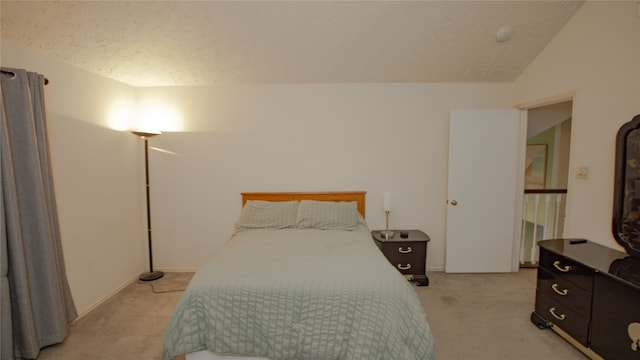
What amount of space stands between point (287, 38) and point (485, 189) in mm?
2649

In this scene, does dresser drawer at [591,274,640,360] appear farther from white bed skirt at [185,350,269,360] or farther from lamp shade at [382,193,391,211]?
white bed skirt at [185,350,269,360]

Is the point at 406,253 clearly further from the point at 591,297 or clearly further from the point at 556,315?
the point at 591,297

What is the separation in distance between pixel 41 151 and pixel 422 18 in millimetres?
3082

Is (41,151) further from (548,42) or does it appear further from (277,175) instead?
(548,42)

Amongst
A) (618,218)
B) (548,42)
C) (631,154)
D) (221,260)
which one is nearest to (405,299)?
(221,260)

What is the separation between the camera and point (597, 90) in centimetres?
223

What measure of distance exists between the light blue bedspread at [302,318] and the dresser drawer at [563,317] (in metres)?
1.12

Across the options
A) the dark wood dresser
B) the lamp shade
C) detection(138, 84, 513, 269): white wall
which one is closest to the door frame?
detection(138, 84, 513, 269): white wall

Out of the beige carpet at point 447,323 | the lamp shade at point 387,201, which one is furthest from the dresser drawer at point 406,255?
the lamp shade at point 387,201

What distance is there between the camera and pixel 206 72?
302 centimetres

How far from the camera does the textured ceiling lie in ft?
7.25

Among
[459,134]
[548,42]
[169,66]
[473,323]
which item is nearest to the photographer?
[473,323]

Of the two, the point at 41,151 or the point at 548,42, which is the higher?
the point at 548,42

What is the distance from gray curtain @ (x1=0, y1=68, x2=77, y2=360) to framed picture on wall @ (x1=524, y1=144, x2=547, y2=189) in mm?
6234
